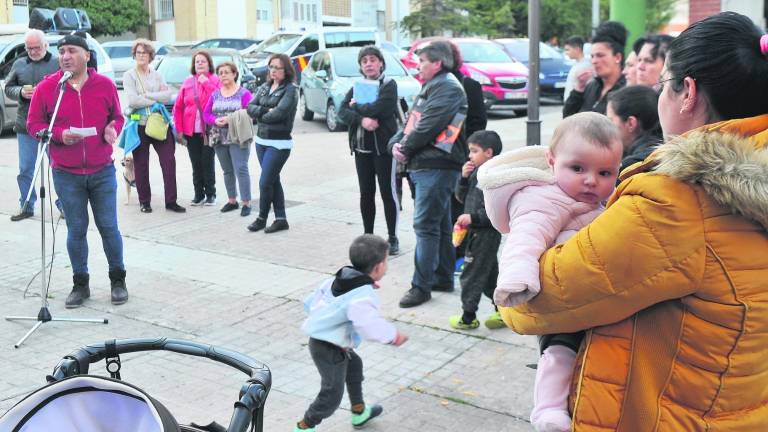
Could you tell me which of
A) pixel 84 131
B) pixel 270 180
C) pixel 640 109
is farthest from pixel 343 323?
pixel 270 180

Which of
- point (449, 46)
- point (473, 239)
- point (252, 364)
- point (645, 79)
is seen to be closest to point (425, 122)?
point (449, 46)

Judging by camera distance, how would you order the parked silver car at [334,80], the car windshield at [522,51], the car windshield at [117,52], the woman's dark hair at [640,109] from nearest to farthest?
1. the woman's dark hair at [640,109]
2. the parked silver car at [334,80]
3. the car windshield at [522,51]
4. the car windshield at [117,52]

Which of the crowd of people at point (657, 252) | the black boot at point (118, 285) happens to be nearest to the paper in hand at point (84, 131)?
the black boot at point (118, 285)

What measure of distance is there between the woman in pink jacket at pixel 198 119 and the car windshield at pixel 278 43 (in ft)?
46.3

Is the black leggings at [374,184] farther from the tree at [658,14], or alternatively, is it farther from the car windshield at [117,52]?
the tree at [658,14]

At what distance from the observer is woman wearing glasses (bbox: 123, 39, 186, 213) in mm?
10203

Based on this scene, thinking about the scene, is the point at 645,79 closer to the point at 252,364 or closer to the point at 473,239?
the point at 473,239

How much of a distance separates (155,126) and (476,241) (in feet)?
17.4

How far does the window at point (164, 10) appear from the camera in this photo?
160ft

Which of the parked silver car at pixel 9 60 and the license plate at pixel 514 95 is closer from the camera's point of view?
the parked silver car at pixel 9 60

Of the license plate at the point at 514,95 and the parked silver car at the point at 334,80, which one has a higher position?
the parked silver car at the point at 334,80

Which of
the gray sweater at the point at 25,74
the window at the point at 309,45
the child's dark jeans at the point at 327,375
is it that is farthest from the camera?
the window at the point at 309,45

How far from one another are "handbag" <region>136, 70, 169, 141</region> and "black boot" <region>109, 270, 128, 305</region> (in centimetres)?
337

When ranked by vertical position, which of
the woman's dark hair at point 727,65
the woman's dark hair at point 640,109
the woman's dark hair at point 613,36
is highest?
the woman's dark hair at point 613,36
